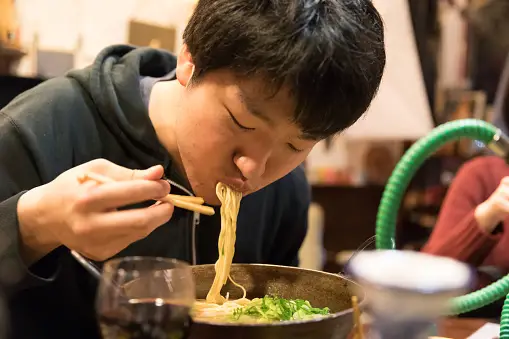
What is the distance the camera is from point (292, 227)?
2.22 m

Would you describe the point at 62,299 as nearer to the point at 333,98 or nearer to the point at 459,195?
the point at 333,98

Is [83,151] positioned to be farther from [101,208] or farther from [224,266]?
[101,208]

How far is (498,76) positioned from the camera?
5609mm

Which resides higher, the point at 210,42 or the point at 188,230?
the point at 210,42

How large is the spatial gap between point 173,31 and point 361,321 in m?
3.00

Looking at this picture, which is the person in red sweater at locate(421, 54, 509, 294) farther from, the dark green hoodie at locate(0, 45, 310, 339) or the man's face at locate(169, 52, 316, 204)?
the man's face at locate(169, 52, 316, 204)

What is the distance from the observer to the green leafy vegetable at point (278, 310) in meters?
1.27

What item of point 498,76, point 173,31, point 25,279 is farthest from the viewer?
point 498,76

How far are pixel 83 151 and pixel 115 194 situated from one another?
807 mm

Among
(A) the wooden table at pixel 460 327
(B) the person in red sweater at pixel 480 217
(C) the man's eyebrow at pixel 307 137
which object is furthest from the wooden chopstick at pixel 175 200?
(B) the person in red sweater at pixel 480 217

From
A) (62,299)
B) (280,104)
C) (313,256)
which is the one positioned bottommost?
(313,256)

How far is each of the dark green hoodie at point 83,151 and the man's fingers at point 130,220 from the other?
0.49 metres

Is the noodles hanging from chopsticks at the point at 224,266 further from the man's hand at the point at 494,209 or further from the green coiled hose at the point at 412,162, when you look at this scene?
the man's hand at the point at 494,209

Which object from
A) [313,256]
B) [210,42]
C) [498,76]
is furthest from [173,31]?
[498,76]
